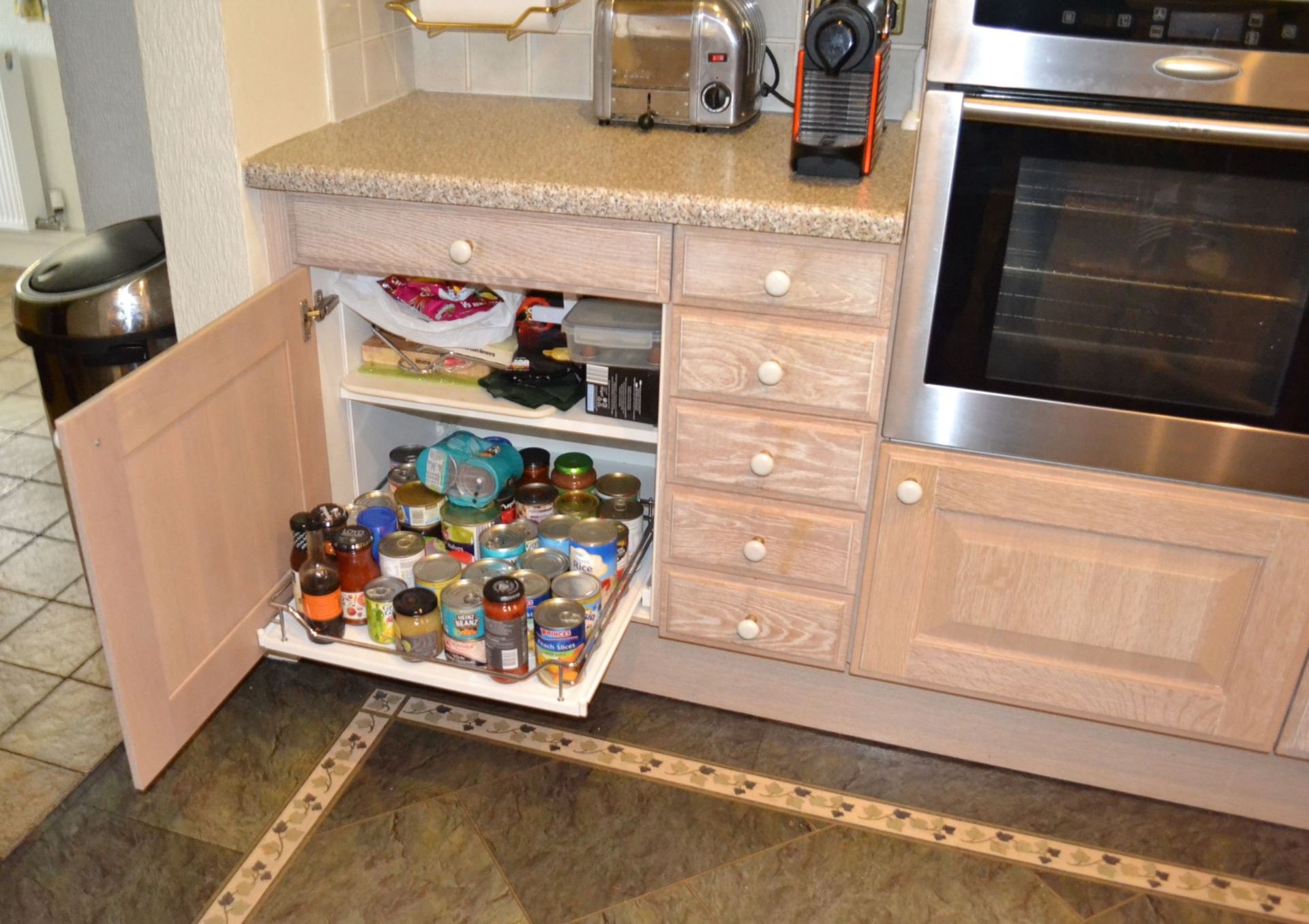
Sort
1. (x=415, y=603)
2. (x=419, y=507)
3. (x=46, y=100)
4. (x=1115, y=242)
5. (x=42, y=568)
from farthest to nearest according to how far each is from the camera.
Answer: (x=46, y=100), (x=42, y=568), (x=419, y=507), (x=415, y=603), (x=1115, y=242)

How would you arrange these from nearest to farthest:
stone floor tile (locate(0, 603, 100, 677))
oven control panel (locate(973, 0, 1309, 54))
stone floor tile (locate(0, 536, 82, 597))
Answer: oven control panel (locate(973, 0, 1309, 54)), stone floor tile (locate(0, 603, 100, 677)), stone floor tile (locate(0, 536, 82, 597))

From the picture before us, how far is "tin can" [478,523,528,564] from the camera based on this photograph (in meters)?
1.69

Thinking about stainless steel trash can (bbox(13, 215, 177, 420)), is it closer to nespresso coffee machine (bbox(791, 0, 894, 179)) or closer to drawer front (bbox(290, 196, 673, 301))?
drawer front (bbox(290, 196, 673, 301))

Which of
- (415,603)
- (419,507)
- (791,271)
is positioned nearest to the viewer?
(791,271)

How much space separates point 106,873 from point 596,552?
2.57 feet

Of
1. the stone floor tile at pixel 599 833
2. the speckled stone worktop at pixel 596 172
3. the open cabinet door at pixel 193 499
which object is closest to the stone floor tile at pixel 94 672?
the open cabinet door at pixel 193 499

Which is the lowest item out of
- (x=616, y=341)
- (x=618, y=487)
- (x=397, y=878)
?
(x=397, y=878)

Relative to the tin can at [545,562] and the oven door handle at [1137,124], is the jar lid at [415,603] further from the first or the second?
the oven door handle at [1137,124]

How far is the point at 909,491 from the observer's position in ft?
5.02

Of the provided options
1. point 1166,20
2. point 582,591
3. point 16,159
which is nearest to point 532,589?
point 582,591

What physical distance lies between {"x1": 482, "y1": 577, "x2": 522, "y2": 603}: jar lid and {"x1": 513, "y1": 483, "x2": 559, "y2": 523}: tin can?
0.91 feet

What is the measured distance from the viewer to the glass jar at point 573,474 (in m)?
1.85

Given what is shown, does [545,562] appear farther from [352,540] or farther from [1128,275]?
[1128,275]

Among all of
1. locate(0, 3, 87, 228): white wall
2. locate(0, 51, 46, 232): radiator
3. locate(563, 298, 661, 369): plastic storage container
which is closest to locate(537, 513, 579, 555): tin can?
locate(563, 298, 661, 369): plastic storage container
